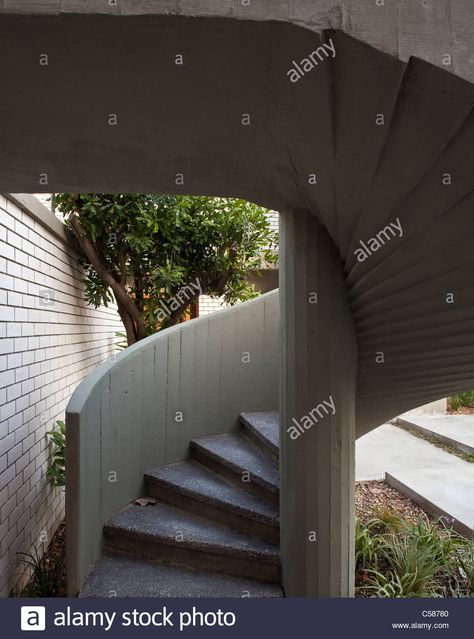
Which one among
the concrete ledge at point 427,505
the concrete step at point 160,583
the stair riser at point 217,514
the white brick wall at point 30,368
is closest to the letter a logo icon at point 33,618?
the concrete step at point 160,583

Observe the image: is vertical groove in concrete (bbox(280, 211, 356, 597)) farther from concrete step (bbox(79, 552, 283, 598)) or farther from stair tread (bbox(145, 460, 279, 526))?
stair tread (bbox(145, 460, 279, 526))

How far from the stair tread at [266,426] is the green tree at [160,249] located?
1362 mm

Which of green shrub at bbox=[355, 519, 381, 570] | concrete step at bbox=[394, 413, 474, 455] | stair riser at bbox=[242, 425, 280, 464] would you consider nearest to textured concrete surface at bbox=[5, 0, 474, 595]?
stair riser at bbox=[242, 425, 280, 464]

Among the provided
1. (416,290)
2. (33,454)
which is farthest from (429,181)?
(33,454)

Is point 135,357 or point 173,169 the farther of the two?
point 135,357

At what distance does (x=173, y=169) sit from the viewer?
1.59 metres

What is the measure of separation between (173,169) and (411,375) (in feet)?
5.70

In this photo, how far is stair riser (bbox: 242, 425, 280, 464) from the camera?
121 inches

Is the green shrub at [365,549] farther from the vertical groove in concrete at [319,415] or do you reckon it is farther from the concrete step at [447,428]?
the concrete step at [447,428]

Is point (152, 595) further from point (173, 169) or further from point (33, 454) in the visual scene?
point (173, 169)

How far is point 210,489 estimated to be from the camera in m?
2.92

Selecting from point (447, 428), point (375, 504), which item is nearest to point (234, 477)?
point (375, 504)

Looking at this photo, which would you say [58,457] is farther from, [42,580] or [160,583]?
[160,583]

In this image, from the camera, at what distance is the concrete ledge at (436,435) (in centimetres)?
613
